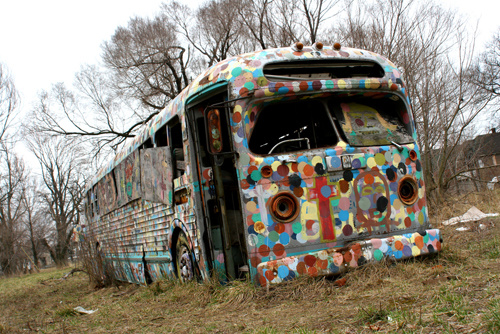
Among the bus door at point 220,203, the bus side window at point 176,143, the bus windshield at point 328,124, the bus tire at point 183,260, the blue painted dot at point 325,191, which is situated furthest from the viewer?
the bus side window at point 176,143

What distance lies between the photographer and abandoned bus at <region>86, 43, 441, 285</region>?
17.0ft

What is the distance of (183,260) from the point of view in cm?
659

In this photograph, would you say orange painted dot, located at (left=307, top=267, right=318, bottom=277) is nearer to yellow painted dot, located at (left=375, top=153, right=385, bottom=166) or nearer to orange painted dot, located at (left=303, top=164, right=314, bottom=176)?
orange painted dot, located at (left=303, top=164, right=314, bottom=176)

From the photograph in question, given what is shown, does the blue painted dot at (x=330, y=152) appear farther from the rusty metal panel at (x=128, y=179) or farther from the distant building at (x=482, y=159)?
the distant building at (x=482, y=159)

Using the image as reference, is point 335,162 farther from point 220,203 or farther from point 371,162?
point 220,203

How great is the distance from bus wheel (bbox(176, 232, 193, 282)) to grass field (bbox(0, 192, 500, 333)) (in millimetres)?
208

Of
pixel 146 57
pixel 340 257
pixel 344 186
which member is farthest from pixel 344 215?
pixel 146 57

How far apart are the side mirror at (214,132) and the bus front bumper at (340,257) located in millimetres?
1265

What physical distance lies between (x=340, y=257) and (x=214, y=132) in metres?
1.80

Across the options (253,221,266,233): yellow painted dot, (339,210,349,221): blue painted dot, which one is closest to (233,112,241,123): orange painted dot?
(253,221,266,233): yellow painted dot

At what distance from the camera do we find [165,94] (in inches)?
935

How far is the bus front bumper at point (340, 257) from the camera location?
5.00m

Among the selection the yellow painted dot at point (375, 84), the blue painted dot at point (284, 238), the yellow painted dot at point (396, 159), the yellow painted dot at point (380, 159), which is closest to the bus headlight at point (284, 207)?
the blue painted dot at point (284, 238)

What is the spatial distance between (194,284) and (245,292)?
1203 mm
